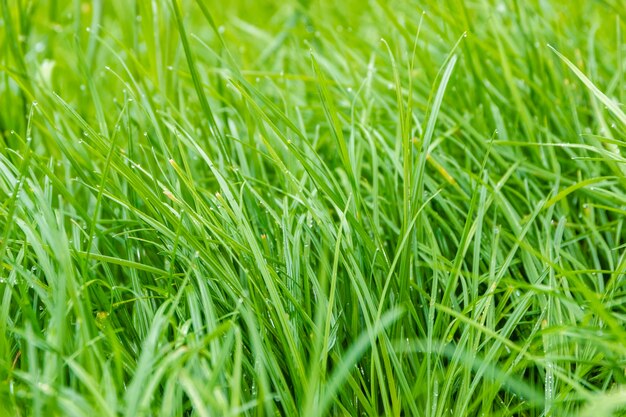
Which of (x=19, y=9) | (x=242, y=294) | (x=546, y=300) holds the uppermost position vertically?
(x=19, y=9)

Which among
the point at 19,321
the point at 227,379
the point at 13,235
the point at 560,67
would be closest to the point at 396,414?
the point at 227,379

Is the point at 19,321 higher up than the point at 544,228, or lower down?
higher up

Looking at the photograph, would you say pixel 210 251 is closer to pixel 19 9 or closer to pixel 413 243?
pixel 413 243

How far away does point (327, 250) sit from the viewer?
4.25 feet

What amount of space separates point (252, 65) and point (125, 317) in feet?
3.75

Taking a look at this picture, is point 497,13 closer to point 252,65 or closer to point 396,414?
point 252,65

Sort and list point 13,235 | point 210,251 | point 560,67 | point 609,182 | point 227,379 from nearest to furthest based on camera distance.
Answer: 1. point 227,379
2. point 210,251
3. point 13,235
4. point 609,182
5. point 560,67

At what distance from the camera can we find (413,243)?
127 centimetres

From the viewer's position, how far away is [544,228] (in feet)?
4.55

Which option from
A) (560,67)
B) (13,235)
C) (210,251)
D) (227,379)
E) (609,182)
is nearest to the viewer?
(227,379)

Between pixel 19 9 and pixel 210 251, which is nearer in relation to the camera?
pixel 210 251

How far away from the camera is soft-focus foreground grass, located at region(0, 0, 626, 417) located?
1021 mm

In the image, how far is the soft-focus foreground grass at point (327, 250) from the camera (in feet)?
3.35

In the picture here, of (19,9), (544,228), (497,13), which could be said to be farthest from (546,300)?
(19,9)
